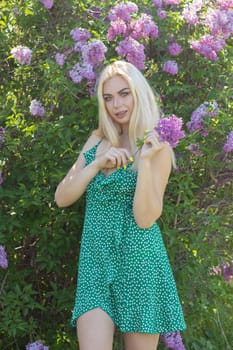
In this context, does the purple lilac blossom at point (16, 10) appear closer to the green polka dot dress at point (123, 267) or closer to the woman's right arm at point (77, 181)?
the woman's right arm at point (77, 181)

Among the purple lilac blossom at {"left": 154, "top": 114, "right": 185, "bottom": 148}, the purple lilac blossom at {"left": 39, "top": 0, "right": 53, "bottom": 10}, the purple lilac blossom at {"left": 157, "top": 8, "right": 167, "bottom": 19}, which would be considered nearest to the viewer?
the purple lilac blossom at {"left": 154, "top": 114, "right": 185, "bottom": 148}

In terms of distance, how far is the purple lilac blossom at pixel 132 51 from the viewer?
14.5 ft

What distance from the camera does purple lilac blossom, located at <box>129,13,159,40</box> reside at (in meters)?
4.50

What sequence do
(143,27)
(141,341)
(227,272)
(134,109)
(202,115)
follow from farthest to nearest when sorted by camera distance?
(227,272) → (143,27) → (202,115) → (134,109) → (141,341)

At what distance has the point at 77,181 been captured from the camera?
3826 mm

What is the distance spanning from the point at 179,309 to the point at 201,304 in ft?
3.71

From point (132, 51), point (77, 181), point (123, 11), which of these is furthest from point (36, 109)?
point (77, 181)

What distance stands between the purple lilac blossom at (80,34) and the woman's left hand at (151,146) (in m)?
1.06

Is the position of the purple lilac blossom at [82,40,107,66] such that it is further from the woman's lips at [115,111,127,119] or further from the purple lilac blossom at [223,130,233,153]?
the purple lilac blossom at [223,130,233,153]

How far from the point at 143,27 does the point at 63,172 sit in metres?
0.87

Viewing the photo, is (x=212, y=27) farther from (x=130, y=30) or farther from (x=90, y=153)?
(x=90, y=153)

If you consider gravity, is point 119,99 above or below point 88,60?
below

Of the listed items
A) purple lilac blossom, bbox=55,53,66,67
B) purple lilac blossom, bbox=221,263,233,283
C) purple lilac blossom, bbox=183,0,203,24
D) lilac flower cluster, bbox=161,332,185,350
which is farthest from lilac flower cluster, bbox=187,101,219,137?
purple lilac blossom, bbox=221,263,233,283

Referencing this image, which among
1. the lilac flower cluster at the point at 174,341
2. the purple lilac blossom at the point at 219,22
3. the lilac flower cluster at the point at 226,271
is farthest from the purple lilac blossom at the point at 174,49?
the lilac flower cluster at the point at 174,341
